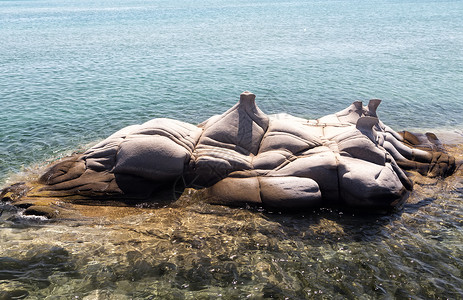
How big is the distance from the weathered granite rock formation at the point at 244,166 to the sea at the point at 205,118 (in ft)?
2.38

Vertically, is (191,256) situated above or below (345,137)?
Answer: below

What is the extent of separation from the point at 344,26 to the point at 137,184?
56.0m

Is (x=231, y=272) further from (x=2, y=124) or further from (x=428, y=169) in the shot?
(x=2, y=124)

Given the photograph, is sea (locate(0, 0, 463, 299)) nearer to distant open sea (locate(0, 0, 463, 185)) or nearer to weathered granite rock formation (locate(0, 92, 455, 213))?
distant open sea (locate(0, 0, 463, 185))

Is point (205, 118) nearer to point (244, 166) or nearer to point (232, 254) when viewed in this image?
point (244, 166)

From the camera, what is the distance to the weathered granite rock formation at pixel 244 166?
1300 cm

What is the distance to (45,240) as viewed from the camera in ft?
36.7

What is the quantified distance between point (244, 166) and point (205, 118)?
33.9 feet

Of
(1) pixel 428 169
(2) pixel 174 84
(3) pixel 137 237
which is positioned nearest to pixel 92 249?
(3) pixel 137 237

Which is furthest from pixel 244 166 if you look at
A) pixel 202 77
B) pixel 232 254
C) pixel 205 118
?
pixel 202 77

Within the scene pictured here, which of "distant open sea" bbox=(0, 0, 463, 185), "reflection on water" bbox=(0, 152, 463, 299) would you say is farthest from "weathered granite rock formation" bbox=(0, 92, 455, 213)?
"distant open sea" bbox=(0, 0, 463, 185)

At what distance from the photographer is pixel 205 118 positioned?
23688 mm

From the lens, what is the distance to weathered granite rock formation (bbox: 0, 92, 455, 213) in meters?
13.0

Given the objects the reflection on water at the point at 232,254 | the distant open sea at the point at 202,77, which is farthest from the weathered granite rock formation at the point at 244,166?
the distant open sea at the point at 202,77
